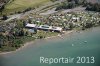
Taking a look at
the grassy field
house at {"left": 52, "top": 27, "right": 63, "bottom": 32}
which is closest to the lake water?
house at {"left": 52, "top": 27, "right": 63, "bottom": 32}

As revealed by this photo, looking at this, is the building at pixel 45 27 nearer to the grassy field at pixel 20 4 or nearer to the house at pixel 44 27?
the house at pixel 44 27

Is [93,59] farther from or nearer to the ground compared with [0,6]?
nearer to the ground

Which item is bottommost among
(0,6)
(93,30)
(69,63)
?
(69,63)

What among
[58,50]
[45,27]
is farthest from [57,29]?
A: [58,50]

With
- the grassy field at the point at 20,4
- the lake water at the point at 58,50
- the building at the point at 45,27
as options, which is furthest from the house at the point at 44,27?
the grassy field at the point at 20,4

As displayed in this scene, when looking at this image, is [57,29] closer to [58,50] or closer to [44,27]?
[44,27]

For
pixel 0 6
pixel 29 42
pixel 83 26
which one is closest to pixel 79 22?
pixel 83 26

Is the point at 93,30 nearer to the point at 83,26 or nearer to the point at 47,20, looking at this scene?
the point at 83,26

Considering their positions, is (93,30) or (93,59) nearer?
(93,59)
